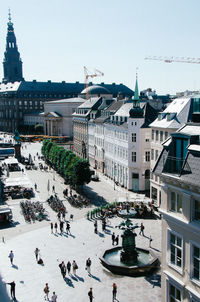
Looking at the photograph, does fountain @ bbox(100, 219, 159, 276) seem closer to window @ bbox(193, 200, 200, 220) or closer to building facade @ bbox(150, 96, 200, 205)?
window @ bbox(193, 200, 200, 220)

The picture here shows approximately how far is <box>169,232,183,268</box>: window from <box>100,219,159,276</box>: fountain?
43.4 feet

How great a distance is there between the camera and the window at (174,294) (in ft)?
65.0

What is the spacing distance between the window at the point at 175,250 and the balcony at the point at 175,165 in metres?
3.49

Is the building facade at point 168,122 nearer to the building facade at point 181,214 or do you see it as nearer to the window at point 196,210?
the building facade at point 181,214

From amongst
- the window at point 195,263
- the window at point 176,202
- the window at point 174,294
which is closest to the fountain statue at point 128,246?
the window at point 174,294

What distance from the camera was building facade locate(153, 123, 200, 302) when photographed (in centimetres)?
1828

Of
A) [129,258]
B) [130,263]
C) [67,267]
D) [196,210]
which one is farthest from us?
[129,258]

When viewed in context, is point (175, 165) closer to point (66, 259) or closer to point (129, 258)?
point (129, 258)

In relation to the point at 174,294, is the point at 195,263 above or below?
above

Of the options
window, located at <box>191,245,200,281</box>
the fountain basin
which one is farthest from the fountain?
window, located at <box>191,245,200,281</box>

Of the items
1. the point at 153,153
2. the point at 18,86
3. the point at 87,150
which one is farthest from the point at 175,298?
the point at 18,86

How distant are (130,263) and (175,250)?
15.3 metres

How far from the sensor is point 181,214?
766 inches

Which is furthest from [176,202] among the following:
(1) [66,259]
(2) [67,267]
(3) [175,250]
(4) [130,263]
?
(1) [66,259]
